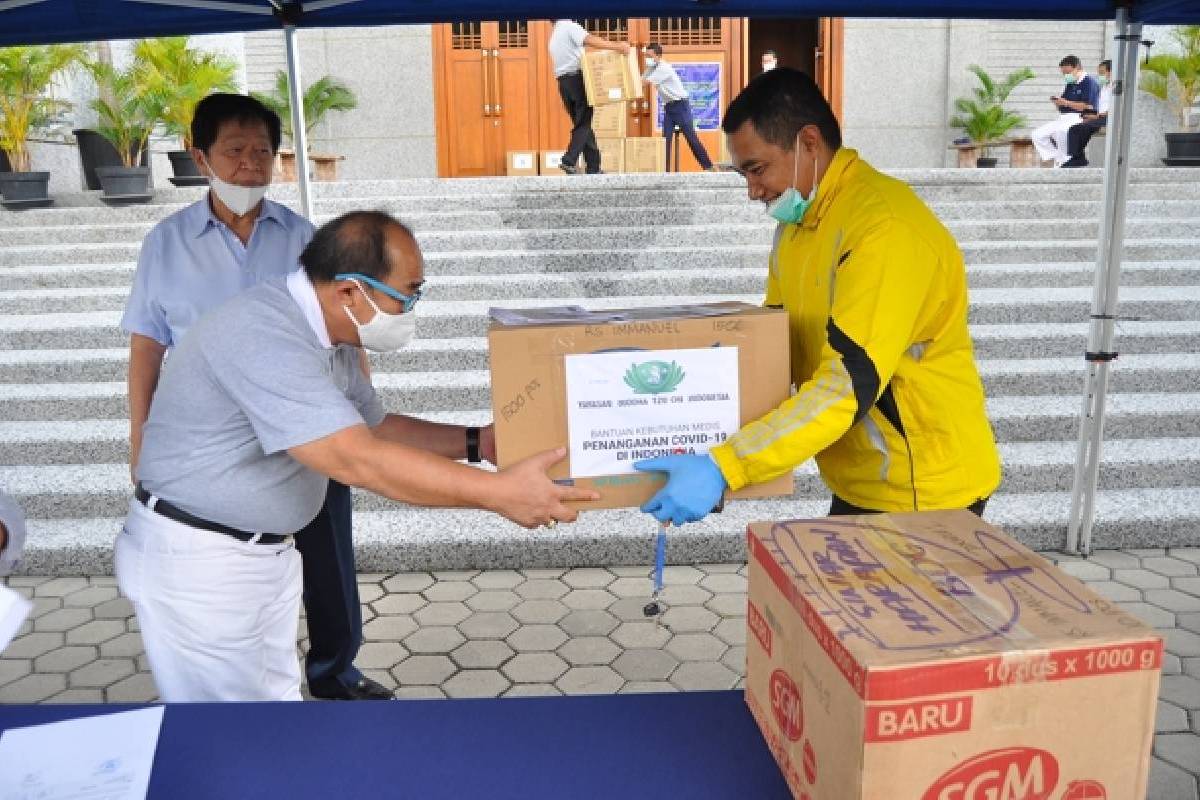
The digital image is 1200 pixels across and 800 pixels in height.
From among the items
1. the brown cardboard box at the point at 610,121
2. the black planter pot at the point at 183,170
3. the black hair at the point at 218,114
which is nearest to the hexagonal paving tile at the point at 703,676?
the black hair at the point at 218,114

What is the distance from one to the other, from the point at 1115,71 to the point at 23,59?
830 centimetres

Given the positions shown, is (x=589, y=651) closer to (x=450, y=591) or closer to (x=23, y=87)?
(x=450, y=591)

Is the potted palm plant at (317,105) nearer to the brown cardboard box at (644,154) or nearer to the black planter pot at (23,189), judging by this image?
the black planter pot at (23,189)

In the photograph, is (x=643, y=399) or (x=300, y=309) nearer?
(x=643, y=399)

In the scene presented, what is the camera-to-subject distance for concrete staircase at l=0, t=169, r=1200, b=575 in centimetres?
430

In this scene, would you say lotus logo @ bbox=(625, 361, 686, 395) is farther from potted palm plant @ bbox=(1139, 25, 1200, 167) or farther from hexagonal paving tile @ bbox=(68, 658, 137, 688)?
potted palm plant @ bbox=(1139, 25, 1200, 167)

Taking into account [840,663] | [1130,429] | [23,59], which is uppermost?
[23,59]

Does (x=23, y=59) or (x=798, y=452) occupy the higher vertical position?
(x=23, y=59)

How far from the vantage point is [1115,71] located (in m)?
3.50

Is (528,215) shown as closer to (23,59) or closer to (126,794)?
(23,59)

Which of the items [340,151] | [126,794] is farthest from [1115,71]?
[340,151]

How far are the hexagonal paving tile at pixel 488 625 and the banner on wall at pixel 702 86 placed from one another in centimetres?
875

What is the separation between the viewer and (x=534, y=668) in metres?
3.35

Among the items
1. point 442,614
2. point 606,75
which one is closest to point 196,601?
point 442,614
